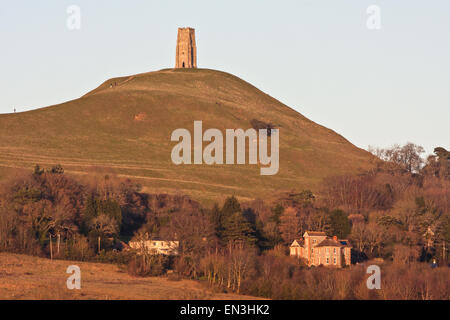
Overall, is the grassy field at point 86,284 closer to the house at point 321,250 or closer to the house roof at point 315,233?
the house at point 321,250

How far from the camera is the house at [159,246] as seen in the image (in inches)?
2948

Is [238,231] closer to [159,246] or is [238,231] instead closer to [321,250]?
[321,250]

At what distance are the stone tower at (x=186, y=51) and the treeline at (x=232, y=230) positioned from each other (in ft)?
264

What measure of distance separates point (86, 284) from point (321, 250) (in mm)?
25246

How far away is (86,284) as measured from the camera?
60.8 meters

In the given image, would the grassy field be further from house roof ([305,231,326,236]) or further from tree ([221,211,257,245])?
house roof ([305,231,326,236])

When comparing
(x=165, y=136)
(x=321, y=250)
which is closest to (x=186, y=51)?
(x=165, y=136)

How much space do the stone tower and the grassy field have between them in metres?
118

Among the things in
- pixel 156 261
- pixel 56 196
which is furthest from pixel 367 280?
pixel 56 196

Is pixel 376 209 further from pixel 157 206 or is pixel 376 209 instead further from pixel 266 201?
pixel 157 206

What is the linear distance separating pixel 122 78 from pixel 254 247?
108998 millimetres

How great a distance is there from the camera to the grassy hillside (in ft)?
385
